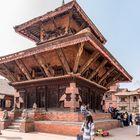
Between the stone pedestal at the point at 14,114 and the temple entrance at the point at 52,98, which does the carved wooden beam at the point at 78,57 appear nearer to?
the temple entrance at the point at 52,98

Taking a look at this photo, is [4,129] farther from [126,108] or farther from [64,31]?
[126,108]

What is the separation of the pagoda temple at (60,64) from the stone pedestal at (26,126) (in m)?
2.45

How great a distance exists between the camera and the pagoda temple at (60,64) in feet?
48.7

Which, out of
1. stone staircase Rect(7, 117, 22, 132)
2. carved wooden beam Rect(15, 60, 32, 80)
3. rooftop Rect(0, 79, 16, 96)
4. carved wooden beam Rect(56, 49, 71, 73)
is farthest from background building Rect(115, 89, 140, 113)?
carved wooden beam Rect(56, 49, 71, 73)

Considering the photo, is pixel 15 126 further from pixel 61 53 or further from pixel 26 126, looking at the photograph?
pixel 61 53

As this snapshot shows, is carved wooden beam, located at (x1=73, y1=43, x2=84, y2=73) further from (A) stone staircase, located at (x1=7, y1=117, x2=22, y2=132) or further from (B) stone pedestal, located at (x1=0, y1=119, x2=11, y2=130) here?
(B) stone pedestal, located at (x1=0, y1=119, x2=11, y2=130)

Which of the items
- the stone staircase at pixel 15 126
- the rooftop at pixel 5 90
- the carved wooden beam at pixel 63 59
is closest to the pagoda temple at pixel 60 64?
the carved wooden beam at pixel 63 59

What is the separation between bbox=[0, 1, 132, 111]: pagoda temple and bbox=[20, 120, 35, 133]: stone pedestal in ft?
8.03

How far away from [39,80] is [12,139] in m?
6.27

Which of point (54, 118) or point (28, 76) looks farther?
point (28, 76)

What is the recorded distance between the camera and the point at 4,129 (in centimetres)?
1533

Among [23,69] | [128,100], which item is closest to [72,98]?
[23,69]

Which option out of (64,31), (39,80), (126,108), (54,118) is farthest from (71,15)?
(126,108)

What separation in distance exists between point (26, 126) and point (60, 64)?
493 cm
